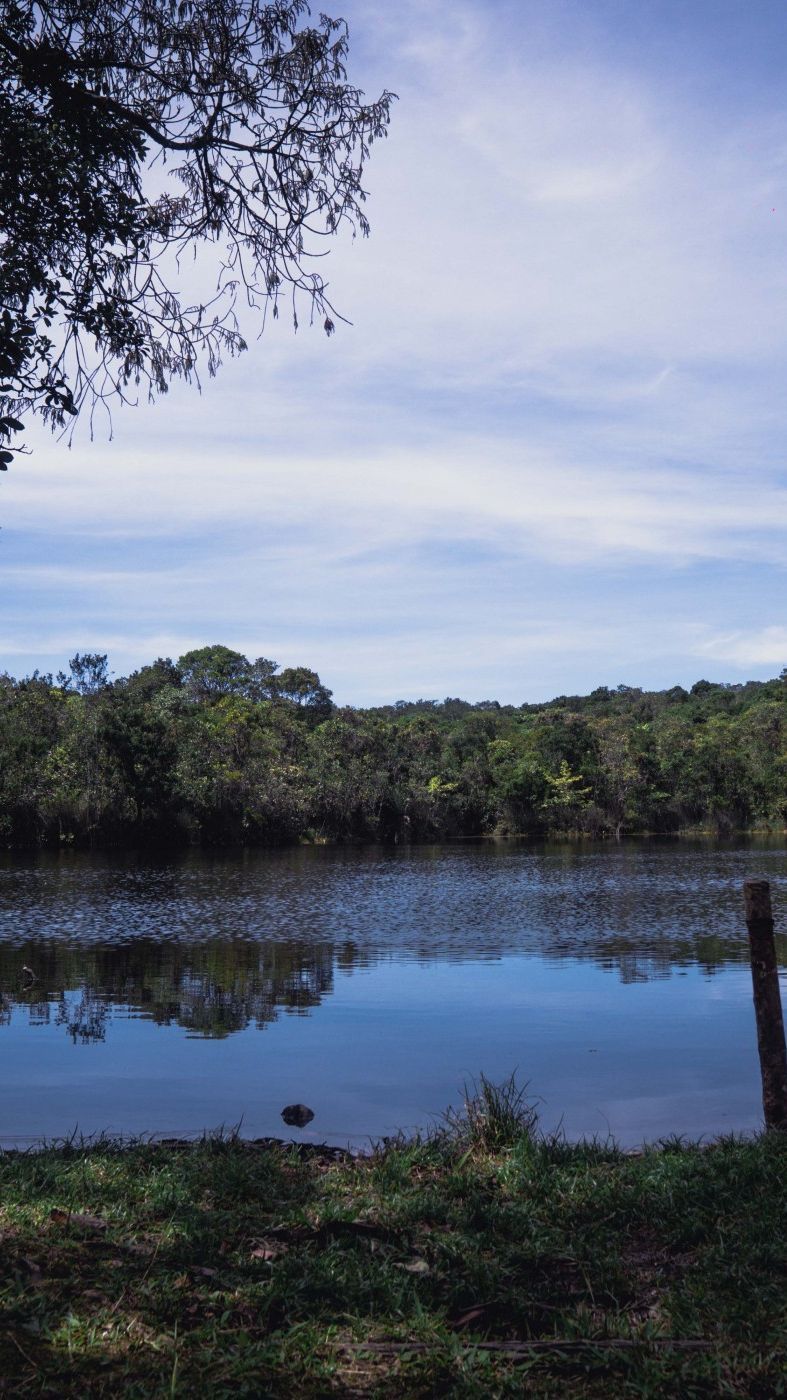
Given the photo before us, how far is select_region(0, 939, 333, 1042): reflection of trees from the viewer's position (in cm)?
1330

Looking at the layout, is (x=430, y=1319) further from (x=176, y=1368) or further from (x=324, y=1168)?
(x=324, y=1168)

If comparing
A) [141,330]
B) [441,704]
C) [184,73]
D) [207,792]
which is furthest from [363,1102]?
[441,704]

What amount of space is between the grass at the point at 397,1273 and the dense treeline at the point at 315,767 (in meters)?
47.9

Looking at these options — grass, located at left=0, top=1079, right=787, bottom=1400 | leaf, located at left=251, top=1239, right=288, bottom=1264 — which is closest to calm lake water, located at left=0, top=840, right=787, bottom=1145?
grass, located at left=0, top=1079, right=787, bottom=1400

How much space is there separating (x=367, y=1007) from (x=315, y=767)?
52.0 meters

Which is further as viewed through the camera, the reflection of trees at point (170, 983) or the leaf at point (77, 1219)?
the reflection of trees at point (170, 983)

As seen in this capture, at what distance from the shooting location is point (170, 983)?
1596 cm

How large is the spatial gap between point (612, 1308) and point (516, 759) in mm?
72578

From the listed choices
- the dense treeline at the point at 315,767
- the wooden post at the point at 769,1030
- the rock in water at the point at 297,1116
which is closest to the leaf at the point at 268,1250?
the rock in water at the point at 297,1116

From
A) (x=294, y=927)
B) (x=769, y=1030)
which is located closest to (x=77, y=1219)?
(x=769, y=1030)

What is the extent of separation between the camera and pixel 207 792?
5700 centimetres

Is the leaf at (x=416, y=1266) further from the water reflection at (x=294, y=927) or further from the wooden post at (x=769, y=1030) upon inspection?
the water reflection at (x=294, y=927)

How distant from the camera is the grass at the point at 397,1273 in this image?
3.53m

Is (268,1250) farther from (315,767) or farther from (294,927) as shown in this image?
(315,767)
